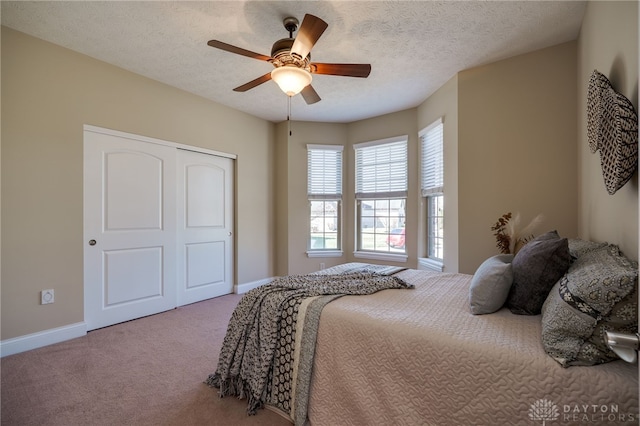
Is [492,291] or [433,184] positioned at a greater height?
[433,184]

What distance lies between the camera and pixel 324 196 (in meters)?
4.88

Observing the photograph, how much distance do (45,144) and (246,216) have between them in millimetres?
2398

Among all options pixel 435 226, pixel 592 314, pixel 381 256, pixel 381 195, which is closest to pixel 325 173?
pixel 381 195

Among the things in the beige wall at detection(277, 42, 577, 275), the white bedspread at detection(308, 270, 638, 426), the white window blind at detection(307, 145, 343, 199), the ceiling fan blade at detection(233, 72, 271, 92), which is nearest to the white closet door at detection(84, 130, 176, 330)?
the ceiling fan blade at detection(233, 72, 271, 92)

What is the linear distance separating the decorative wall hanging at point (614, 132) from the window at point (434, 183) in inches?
78.7

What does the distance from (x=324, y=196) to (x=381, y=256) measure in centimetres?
134

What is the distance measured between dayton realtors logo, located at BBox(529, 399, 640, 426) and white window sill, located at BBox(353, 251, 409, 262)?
327 centimetres

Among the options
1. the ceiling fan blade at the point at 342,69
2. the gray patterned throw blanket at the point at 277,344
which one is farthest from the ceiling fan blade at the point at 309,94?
the gray patterned throw blanket at the point at 277,344

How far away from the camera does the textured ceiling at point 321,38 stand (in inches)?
86.2

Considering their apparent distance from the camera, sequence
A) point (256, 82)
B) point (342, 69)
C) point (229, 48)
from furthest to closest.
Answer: point (256, 82)
point (342, 69)
point (229, 48)

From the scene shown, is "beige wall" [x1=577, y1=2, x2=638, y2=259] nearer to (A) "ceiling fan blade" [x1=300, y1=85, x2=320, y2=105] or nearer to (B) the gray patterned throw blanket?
(B) the gray patterned throw blanket

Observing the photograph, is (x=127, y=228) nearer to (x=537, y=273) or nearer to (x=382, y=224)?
(x=382, y=224)

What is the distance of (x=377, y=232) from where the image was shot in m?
4.67

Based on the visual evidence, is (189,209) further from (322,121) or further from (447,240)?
(447,240)
